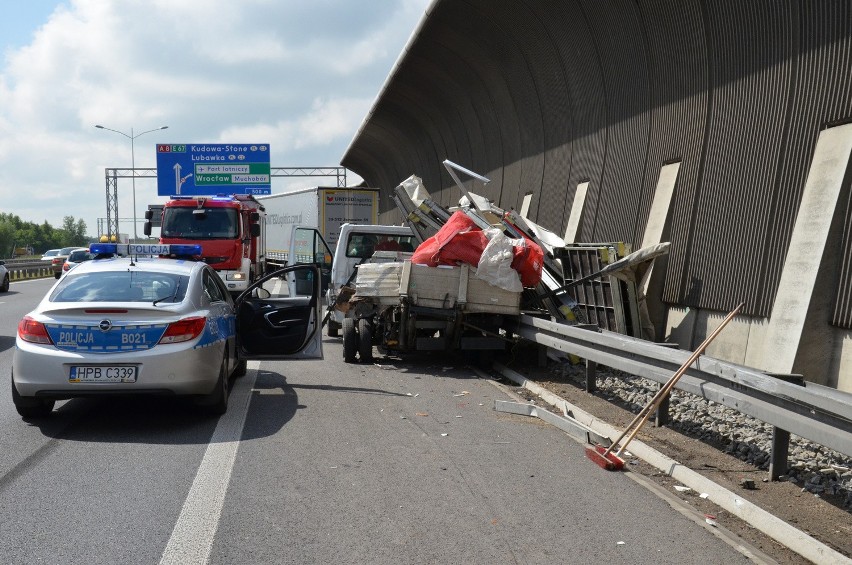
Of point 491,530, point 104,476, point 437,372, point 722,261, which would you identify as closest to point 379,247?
point 437,372

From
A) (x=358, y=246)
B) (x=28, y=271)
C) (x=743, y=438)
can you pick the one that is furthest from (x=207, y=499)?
(x=28, y=271)

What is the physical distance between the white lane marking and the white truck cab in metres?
6.84

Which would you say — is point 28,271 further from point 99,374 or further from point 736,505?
point 736,505

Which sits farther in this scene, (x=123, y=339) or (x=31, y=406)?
(x=31, y=406)

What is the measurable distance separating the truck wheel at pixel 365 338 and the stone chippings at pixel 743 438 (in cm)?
346

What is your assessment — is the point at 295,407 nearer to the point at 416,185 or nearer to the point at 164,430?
the point at 164,430

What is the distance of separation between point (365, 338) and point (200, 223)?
984 centimetres

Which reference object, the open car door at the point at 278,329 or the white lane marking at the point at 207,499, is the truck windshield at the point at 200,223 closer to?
the open car door at the point at 278,329

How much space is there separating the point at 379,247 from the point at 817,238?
8.27m

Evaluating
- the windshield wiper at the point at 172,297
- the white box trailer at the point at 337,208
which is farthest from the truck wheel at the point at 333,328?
the white box trailer at the point at 337,208

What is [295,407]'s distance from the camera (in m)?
9.52

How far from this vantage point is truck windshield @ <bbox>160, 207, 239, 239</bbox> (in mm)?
21578

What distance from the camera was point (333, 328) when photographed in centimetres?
1694

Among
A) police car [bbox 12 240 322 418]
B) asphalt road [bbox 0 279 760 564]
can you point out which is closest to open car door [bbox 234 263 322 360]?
asphalt road [bbox 0 279 760 564]
